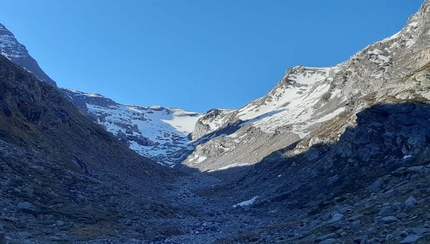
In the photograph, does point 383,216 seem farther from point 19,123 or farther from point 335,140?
point 19,123

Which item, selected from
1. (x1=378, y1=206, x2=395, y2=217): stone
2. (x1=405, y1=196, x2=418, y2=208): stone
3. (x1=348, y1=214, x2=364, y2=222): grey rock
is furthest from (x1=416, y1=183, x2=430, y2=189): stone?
(x1=348, y1=214, x2=364, y2=222): grey rock

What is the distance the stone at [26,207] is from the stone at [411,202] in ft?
93.4

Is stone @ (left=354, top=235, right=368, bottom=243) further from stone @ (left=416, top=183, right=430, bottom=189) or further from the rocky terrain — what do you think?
stone @ (left=416, top=183, right=430, bottom=189)

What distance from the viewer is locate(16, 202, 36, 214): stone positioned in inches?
1310

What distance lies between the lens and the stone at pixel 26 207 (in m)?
33.3

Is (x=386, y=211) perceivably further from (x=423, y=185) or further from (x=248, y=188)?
(x=248, y=188)

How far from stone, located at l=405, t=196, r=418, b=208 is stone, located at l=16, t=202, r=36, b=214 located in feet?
93.4

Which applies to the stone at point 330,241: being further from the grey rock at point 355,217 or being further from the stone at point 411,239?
the stone at point 411,239

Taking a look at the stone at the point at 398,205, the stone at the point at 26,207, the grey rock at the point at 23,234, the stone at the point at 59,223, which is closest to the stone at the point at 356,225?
the stone at the point at 398,205

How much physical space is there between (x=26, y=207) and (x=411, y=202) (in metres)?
29.1

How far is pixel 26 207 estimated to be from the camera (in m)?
33.7

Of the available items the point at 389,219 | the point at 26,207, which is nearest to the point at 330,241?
the point at 389,219

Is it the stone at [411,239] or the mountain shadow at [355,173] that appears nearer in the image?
the stone at [411,239]

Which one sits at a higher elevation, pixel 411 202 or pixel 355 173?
pixel 355 173
